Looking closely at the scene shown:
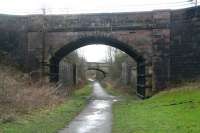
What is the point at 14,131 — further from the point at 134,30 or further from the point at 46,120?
the point at 134,30

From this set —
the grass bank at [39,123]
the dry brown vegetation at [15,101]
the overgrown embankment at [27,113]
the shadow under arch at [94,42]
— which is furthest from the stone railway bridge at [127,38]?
the grass bank at [39,123]

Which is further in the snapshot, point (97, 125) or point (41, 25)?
point (41, 25)

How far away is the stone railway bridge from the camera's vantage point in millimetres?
22953

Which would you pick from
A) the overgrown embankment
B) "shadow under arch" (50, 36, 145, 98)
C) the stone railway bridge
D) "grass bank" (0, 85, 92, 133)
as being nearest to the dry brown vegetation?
the overgrown embankment

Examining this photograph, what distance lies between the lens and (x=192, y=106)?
1459 cm

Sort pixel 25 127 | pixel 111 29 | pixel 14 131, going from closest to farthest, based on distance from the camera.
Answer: pixel 14 131
pixel 25 127
pixel 111 29

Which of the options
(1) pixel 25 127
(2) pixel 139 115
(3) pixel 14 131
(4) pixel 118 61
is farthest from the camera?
(4) pixel 118 61

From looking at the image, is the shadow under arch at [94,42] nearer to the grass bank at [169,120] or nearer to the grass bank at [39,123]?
the grass bank at [169,120]

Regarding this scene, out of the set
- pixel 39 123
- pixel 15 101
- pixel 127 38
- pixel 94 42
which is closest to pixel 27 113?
pixel 15 101

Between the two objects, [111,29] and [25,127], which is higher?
[111,29]

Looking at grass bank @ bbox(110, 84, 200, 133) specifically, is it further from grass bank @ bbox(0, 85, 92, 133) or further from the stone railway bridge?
the stone railway bridge

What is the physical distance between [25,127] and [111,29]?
13.5 meters

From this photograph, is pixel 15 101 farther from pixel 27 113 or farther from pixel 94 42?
pixel 94 42

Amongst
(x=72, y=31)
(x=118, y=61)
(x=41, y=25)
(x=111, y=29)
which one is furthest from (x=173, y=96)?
(x=118, y=61)
